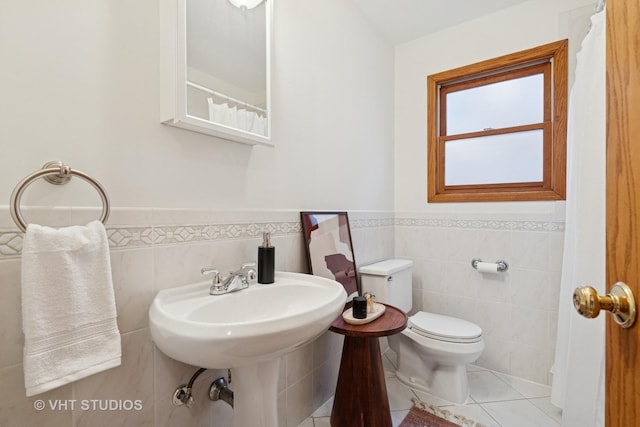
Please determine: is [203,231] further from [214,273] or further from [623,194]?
[623,194]

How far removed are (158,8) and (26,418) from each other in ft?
3.96

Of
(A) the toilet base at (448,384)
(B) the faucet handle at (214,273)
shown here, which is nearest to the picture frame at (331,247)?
(B) the faucet handle at (214,273)

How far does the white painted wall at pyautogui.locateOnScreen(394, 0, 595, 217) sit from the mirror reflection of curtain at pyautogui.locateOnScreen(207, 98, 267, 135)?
58.9 inches

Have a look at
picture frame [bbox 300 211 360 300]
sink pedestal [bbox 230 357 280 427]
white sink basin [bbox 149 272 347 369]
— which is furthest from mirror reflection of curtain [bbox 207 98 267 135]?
sink pedestal [bbox 230 357 280 427]

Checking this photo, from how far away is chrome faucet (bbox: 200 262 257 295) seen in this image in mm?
1005

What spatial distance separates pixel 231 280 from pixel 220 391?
425 mm

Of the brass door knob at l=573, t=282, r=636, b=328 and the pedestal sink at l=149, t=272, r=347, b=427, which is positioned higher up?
the brass door knob at l=573, t=282, r=636, b=328

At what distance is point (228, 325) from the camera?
655 mm

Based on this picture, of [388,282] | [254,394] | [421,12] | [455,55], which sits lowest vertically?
[254,394]

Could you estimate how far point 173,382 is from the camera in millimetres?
982

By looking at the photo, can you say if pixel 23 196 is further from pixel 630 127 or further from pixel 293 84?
pixel 630 127

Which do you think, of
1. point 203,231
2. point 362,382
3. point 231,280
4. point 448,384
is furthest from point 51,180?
point 448,384

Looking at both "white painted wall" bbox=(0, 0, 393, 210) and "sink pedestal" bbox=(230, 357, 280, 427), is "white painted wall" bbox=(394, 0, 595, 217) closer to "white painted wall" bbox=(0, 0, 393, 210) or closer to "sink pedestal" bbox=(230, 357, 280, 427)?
"white painted wall" bbox=(0, 0, 393, 210)

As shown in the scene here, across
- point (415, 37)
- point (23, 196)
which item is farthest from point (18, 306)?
point (415, 37)
